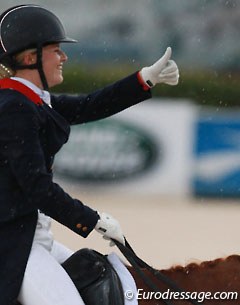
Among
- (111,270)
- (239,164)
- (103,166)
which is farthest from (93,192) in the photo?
(111,270)

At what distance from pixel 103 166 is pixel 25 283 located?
6672 millimetres

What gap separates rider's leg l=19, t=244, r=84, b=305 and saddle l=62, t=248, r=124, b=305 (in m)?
0.06

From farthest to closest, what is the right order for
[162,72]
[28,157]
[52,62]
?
[162,72] → [52,62] → [28,157]

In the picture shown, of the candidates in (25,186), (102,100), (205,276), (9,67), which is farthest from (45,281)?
(102,100)

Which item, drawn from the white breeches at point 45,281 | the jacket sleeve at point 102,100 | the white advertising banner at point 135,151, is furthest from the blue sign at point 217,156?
the white breeches at point 45,281

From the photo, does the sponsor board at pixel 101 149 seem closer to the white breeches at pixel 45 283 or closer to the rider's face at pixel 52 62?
the rider's face at pixel 52 62

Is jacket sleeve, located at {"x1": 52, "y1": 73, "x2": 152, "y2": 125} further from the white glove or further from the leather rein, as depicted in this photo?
the leather rein

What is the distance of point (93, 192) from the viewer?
9.95m

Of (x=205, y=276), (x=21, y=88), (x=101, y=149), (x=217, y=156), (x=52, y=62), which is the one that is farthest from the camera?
(x=101, y=149)

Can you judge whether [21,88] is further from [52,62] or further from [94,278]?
[94,278]

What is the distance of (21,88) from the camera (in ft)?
11.4

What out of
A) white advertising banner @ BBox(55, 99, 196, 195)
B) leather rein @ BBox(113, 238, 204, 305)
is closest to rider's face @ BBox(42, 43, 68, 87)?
leather rein @ BBox(113, 238, 204, 305)

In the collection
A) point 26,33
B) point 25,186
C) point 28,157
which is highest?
point 26,33

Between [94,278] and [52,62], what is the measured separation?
813mm
